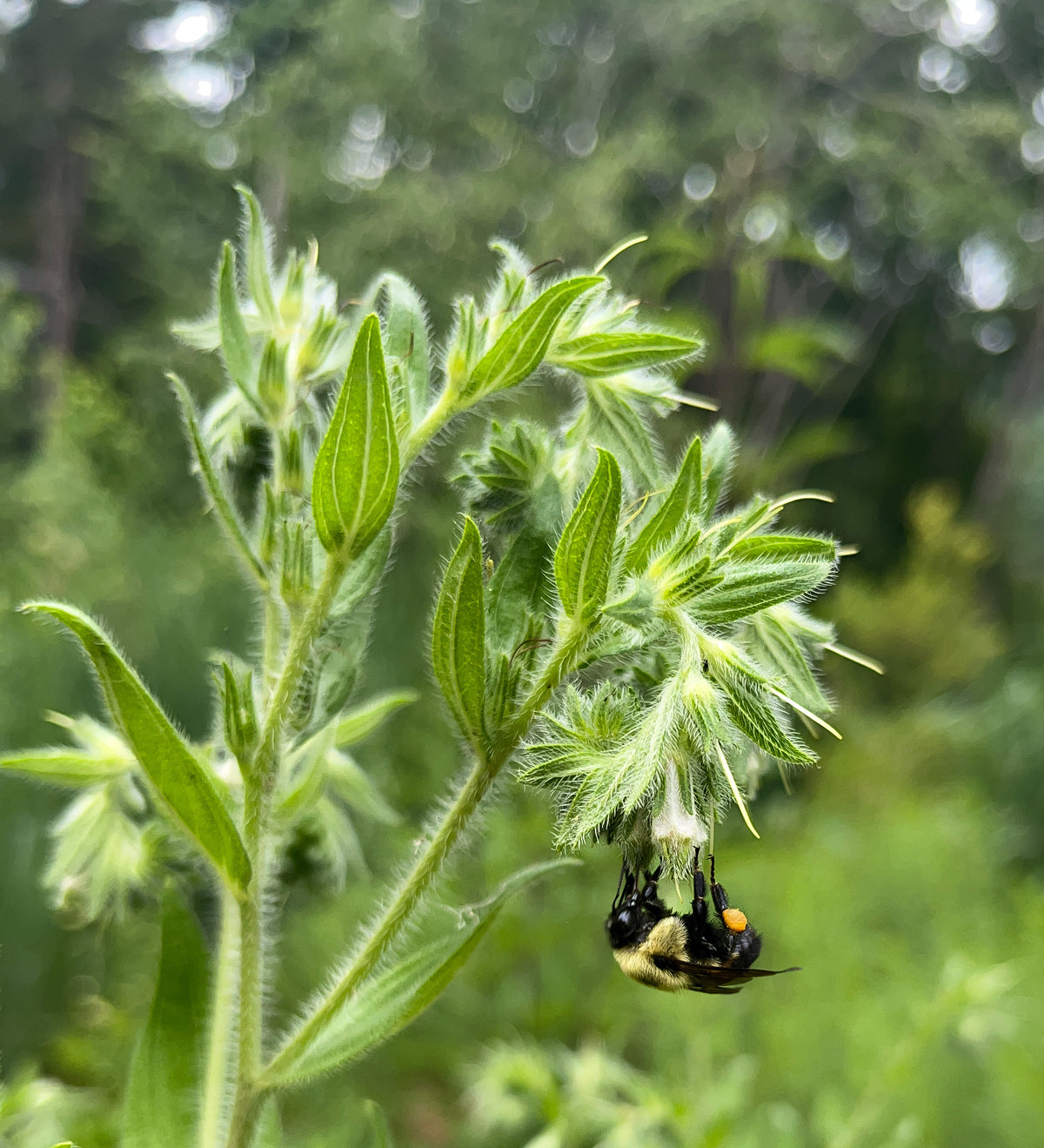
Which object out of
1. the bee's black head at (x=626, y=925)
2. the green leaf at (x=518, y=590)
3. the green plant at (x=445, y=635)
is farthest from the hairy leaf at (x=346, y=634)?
the bee's black head at (x=626, y=925)

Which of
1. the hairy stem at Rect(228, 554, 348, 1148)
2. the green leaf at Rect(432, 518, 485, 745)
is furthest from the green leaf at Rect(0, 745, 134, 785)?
the green leaf at Rect(432, 518, 485, 745)

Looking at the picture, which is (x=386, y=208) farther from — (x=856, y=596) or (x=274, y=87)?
(x=856, y=596)

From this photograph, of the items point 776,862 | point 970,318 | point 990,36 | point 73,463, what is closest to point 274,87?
point 73,463

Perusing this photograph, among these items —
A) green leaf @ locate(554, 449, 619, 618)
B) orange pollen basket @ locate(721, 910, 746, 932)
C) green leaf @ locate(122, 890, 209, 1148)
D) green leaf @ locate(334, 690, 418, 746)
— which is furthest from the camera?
green leaf @ locate(334, 690, 418, 746)

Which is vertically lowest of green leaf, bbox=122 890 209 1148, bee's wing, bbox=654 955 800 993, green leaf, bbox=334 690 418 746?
green leaf, bbox=122 890 209 1148

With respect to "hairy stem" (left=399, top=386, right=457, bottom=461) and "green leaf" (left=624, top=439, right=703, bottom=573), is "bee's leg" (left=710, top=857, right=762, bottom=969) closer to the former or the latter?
"green leaf" (left=624, top=439, right=703, bottom=573)

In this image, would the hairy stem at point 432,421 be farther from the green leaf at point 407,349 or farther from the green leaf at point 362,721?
the green leaf at point 362,721

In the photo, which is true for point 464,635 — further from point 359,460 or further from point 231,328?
point 231,328
